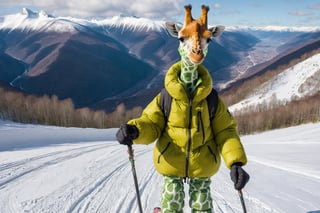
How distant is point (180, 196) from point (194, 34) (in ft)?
6.23

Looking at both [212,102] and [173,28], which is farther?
[212,102]

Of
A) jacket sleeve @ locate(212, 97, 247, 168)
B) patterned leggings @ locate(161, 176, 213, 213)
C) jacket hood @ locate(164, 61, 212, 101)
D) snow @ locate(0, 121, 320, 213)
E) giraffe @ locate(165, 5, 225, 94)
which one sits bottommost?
snow @ locate(0, 121, 320, 213)

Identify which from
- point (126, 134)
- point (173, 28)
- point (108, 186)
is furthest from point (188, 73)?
point (108, 186)

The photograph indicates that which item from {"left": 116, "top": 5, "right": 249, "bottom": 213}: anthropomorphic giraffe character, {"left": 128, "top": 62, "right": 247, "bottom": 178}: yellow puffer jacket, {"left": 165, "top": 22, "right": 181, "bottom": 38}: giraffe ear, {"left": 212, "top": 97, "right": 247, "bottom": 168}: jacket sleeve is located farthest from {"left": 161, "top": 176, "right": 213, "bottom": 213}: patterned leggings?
{"left": 165, "top": 22, "right": 181, "bottom": 38}: giraffe ear

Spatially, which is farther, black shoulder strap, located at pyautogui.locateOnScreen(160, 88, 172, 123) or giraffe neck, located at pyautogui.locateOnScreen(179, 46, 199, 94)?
black shoulder strap, located at pyautogui.locateOnScreen(160, 88, 172, 123)

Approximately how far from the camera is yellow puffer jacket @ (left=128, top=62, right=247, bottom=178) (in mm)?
3641

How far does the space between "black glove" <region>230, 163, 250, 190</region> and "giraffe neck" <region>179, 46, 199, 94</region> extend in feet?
3.15

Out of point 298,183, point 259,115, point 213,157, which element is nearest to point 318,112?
point 259,115

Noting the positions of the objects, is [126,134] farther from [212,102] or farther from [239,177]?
[239,177]

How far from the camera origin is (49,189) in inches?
245

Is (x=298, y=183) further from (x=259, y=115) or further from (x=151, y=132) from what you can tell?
(x=259, y=115)

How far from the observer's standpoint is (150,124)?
3844mm

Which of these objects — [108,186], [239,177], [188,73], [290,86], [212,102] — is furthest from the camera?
[290,86]

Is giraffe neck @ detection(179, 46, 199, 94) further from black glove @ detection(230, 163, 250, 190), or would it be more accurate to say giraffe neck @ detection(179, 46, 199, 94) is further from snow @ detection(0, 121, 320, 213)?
snow @ detection(0, 121, 320, 213)
